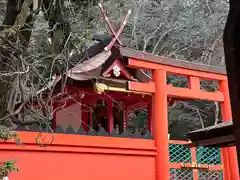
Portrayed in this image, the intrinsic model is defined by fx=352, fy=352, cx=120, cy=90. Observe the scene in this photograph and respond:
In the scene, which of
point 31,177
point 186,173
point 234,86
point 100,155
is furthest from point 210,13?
point 234,86

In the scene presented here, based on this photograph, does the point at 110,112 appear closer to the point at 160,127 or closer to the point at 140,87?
the point at 140,87

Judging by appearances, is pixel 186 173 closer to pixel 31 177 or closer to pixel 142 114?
pixel 31 177

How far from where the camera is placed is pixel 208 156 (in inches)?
263

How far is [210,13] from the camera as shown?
13.8m

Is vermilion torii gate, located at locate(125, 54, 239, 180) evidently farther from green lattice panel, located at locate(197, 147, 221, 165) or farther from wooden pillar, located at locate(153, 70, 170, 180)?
green lattice panel, located at locate(197, 147, 221, 165)

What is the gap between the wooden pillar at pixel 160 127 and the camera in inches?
232

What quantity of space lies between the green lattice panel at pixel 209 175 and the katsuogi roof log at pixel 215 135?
8.56 ft

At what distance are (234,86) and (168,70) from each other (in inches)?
216

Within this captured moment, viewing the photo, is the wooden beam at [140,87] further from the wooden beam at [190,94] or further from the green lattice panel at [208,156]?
the green lattice panel at [208,156]

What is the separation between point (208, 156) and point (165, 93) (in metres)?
1.54

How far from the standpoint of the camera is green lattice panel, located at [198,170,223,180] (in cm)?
668

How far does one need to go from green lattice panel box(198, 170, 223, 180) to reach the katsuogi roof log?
2.61 meters

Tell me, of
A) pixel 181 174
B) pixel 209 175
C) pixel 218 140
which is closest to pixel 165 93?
pixel 181 174

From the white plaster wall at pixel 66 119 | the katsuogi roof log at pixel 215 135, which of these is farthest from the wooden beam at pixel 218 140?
the white plaster wall at pixel 66 119
